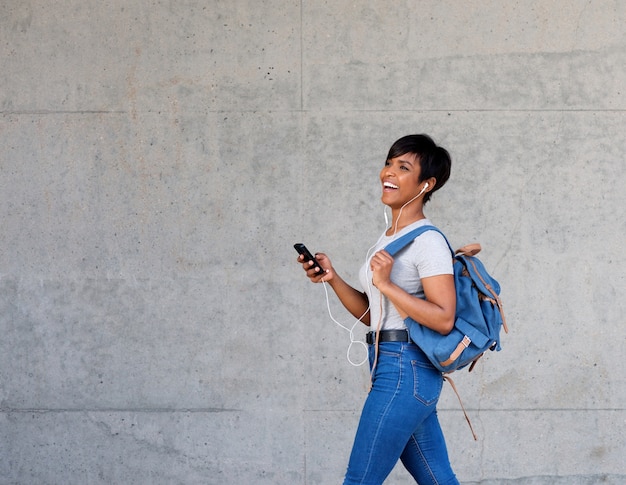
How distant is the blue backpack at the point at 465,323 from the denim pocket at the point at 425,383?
40 millimetres

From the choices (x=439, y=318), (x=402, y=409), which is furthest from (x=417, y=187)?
(x=402, y=409)

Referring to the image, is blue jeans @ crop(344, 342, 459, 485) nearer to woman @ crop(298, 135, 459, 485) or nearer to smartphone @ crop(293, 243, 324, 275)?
woman @ crop(298, 135, 459, 485)

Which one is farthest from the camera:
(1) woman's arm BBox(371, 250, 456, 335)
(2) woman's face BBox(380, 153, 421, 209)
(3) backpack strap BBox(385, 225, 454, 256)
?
(2) woman's face BBox(380, 153, 421, 209)

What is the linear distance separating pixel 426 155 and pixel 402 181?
0.41 feet

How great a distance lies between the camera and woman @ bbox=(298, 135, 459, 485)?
8.97ft

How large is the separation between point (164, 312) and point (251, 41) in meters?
1.41

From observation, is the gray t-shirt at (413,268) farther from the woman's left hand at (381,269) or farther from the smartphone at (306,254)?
the smartphone at (306,254)

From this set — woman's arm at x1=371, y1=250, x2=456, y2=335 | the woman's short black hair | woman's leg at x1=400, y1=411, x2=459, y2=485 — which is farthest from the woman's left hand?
woman's leg at x1=400, y1=411, x2=459, y2=485

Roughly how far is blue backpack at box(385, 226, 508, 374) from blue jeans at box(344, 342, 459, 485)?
0.06 m

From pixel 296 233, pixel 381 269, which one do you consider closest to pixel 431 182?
pixel 381 269

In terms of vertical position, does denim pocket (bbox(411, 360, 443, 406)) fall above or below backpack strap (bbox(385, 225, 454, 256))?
below

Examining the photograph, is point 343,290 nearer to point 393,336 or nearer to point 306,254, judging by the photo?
point 306,254

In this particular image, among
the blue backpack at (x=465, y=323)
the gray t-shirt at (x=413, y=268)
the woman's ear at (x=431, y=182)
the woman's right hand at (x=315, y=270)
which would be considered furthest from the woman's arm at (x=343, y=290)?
the woman's ear at (x=431, y=182)

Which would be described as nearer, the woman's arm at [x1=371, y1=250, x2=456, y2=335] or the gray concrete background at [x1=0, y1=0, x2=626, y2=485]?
the woman's arm at [x1=371, y1=250, x2=456, y2=335]
